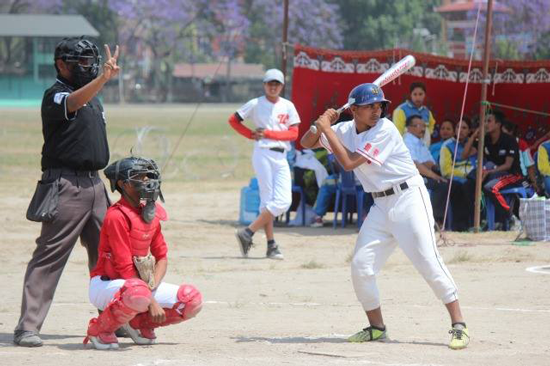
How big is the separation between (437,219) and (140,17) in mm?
69879

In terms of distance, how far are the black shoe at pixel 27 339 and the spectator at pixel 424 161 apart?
7846mm

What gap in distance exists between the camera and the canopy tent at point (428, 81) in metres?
16.0

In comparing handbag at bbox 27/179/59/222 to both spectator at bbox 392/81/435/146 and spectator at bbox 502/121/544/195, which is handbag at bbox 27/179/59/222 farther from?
spectator at bbox 502/121/544/195

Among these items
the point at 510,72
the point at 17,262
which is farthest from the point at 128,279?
the point at 510,72

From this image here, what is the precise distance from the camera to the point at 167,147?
25578 mm

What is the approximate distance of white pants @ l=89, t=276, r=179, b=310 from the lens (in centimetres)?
722

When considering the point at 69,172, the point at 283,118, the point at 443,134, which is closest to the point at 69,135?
the point at 69,172

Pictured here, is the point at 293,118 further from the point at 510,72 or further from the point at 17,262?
the point at 510,72

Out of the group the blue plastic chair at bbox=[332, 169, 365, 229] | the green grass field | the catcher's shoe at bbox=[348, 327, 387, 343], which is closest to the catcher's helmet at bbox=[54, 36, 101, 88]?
the catcher's shoe at bbox=[348, 327, 387, 343]

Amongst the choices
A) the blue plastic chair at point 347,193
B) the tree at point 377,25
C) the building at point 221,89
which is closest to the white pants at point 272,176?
the blue plastic chair at point 347,193

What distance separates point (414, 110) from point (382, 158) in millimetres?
7647

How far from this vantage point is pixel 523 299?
9500 millimetres

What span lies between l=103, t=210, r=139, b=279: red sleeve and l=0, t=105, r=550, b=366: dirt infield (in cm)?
53

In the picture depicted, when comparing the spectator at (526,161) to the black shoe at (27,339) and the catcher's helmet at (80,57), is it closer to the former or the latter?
the catcher's helmet at (80,57)
